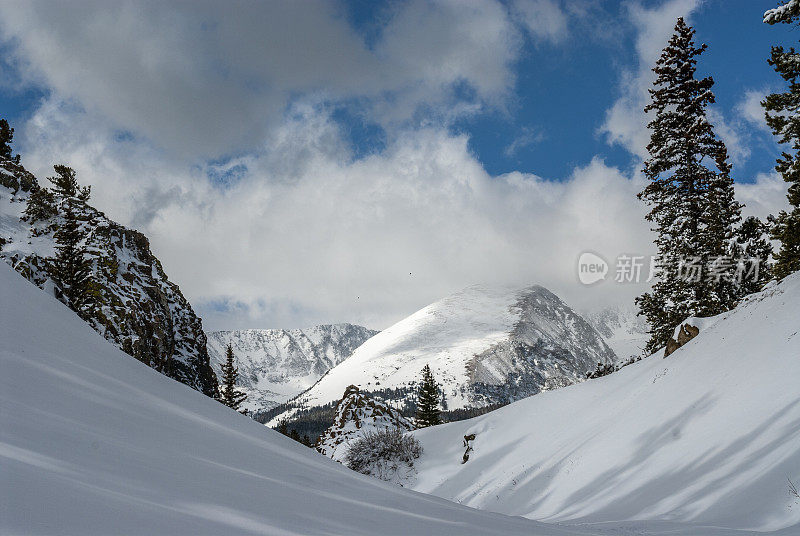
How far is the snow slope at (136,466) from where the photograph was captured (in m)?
2.53

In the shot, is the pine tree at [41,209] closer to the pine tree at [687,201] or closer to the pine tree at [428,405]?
the pine tree at [687,201]

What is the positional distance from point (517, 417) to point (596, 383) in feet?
17.0

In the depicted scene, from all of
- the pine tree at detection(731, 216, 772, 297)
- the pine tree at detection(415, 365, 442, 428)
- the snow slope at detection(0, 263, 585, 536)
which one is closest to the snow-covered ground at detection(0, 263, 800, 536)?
the snow slope at detection(0, 263, 585, 536)

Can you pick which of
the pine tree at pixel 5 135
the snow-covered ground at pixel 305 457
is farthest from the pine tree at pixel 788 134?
the pine tree at pixel 5 135

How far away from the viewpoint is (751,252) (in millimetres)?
20312

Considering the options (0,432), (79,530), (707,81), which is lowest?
(79,530)

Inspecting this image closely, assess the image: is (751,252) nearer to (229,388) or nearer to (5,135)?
(5,135)

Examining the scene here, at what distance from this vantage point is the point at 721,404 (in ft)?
38.5

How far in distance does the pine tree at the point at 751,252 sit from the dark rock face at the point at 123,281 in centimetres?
2817

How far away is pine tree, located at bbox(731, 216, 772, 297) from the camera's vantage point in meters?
20.3

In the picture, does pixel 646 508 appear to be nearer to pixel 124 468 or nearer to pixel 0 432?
pixel 124 468

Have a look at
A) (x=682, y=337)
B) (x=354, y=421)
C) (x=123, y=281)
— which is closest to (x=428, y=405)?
(x=354, y=421)

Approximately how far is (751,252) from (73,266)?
Answer: 106 feet

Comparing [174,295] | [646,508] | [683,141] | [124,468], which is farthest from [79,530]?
[174,295]
